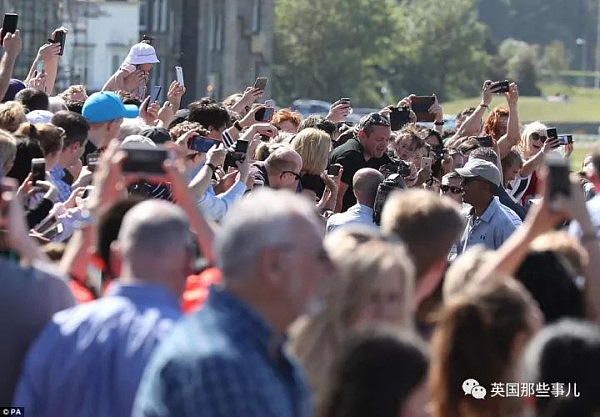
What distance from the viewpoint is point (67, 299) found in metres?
6.28

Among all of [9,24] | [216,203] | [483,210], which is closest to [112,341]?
[216,203]

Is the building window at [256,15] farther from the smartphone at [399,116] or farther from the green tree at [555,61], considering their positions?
the green tree at [555,61]

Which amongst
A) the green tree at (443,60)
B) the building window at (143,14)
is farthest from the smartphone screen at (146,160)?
the green tree at (443,60)

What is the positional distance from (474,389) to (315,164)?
20.5 feet

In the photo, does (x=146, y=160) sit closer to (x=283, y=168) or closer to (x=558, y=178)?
(x=558, y=178)

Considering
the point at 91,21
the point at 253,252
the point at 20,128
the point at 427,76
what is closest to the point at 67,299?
the point at 253,252

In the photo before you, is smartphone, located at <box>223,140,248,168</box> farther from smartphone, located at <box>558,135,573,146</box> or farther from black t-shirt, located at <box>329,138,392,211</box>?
smartphone, located at <box>558,135,573,146</box>

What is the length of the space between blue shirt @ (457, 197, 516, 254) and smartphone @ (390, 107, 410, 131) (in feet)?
15.0

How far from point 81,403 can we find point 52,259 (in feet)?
4.79

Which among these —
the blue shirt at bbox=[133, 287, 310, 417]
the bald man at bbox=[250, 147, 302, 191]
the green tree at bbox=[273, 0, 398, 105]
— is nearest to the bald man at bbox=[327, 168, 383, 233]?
the bald man at bbox=[250, 147, 302, 191]

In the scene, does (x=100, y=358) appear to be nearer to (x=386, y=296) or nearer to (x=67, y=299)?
(x=67, y=299)

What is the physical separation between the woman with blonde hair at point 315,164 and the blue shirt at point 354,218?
109 centimetres

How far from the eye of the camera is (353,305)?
5.59 meters

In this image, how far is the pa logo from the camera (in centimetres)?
562
